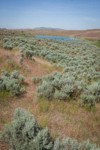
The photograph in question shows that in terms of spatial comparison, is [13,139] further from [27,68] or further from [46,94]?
[27,68]

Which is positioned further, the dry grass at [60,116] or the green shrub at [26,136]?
the dry grass at [60,116]

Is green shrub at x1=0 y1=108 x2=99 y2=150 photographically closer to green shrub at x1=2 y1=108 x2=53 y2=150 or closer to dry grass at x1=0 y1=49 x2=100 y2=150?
green shrub at x1=2 y1=108 x2=53 y2=150

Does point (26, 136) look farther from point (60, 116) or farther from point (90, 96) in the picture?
point (90, 96)

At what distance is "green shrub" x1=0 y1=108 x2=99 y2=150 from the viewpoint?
14.9 ft

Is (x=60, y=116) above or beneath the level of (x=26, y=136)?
beneath

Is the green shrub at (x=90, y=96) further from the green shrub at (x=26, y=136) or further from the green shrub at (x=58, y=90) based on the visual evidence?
the green shrub at (x=26, y=136)

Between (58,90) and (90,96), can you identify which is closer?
(90,96)

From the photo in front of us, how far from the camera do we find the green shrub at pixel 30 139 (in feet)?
14.9

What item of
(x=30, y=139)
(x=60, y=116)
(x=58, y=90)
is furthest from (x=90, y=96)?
(x=30, y=139)

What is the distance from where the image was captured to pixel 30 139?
4.73 metres

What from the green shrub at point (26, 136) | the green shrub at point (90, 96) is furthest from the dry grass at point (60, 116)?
the green shrub at point (26, 136)

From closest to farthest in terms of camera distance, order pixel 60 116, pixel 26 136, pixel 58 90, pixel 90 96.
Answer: pixel 26 136 → pixel 60 116 → pixel 90 96 → pixel 58 90

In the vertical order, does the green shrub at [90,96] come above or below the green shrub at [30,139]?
below

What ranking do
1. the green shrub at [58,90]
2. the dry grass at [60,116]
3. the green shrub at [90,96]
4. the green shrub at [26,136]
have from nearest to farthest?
the green shrub at [26,136] → the dry grass at [60,116] → the green shrub at [58,90] → the green shrub at [90,96]
